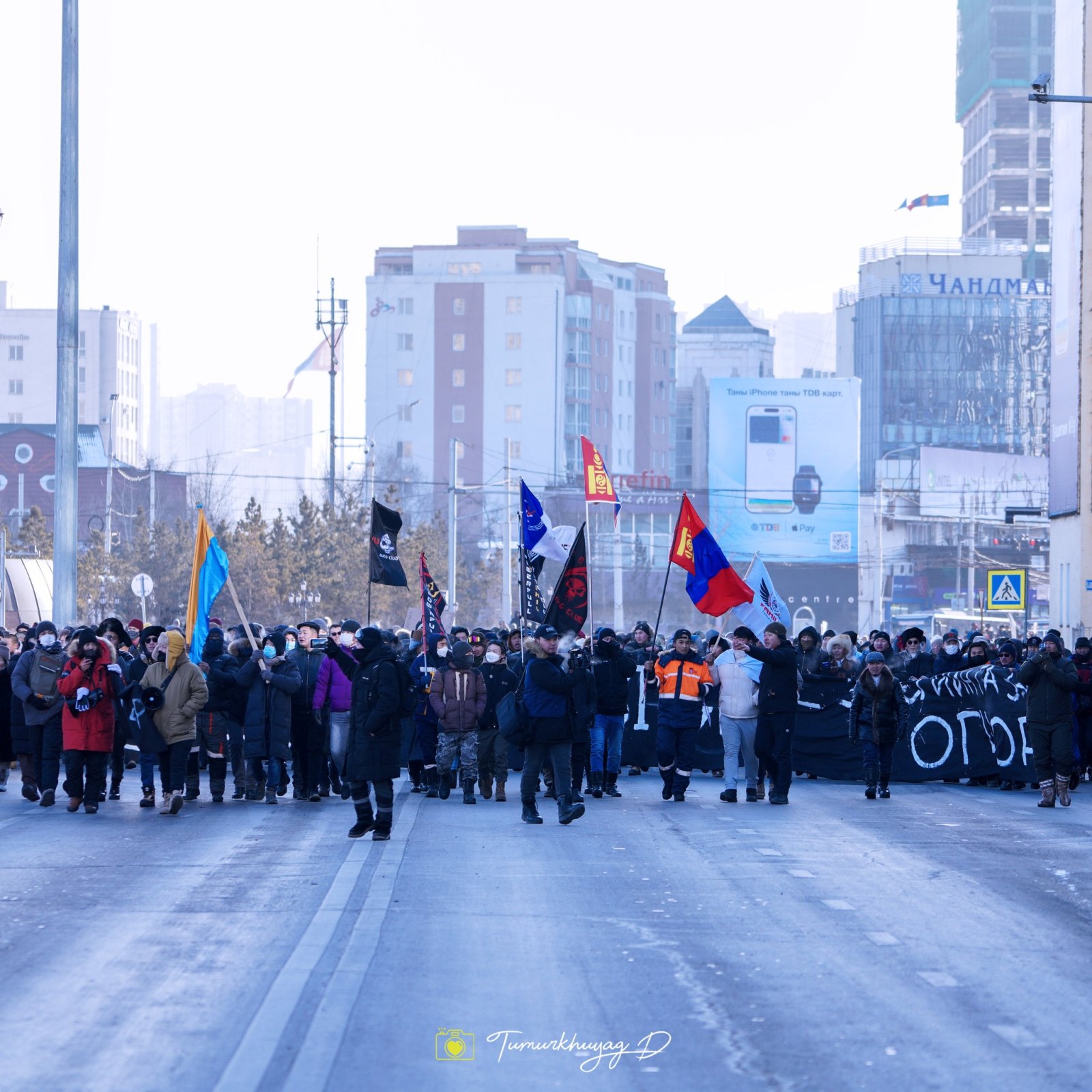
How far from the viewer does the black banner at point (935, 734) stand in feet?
68.8

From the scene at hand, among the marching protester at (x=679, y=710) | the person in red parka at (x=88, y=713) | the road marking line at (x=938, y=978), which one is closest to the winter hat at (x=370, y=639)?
the person in red parka at (x=88, y=713)

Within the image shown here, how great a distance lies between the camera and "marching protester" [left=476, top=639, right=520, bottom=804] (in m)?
17.9

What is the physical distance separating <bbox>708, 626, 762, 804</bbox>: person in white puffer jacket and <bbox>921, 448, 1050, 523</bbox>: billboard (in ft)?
312

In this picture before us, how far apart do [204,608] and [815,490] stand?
9528 cm

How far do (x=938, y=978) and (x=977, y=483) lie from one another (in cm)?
11116

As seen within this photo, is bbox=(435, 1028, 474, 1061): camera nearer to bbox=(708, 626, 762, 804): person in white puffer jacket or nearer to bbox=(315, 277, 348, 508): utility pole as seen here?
bbox=(708, 626, 762, 804): person in white puffer jacket

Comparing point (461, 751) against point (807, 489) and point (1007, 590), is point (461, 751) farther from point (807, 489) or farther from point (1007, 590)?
point (807, 489)

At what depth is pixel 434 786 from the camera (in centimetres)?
1842

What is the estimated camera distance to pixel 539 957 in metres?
9.16

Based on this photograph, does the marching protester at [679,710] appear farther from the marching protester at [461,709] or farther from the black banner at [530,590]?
the black banner at [530,590]

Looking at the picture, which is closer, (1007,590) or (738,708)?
(738,708)

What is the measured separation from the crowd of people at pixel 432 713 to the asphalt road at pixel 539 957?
980mm

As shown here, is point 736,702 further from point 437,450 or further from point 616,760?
point 437,450

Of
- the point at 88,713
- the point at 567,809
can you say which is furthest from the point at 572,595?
the point at 88,713
